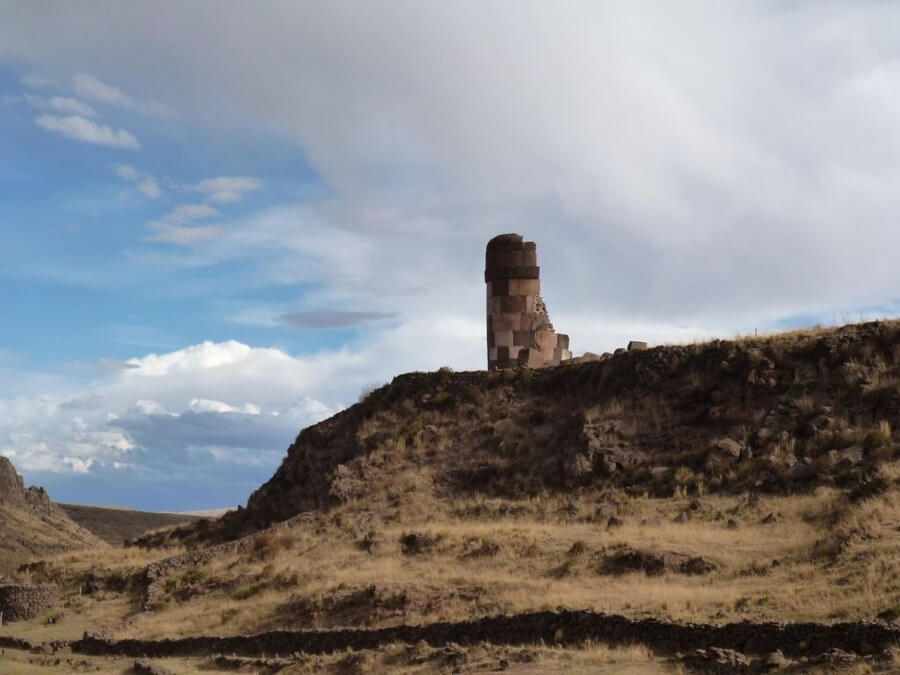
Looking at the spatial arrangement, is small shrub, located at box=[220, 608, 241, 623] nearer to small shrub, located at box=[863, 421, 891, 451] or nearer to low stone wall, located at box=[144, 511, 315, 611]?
low stone wall, located at box=[144, 511, 315, 611]

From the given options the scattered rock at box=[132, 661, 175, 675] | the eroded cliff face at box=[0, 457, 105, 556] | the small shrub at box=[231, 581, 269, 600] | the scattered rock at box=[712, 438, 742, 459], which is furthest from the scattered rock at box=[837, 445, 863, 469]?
the eroded cliff face at box=[0, 457, 105, 556]

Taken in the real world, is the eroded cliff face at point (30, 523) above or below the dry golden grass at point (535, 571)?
above

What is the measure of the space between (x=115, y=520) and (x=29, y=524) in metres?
26.5

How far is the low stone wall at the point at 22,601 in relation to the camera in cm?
3028

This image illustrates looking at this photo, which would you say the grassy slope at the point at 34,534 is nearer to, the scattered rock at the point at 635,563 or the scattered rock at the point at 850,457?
the scattered rock at the point at 635,563

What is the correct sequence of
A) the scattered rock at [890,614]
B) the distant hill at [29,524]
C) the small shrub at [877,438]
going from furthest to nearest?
the distant hill at [29,524]
the small shrub at [877,438]
the scattered rock at [890,614]

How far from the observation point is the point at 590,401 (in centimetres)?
3206

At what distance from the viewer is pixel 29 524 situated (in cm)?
6056

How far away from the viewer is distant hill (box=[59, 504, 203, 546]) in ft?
257

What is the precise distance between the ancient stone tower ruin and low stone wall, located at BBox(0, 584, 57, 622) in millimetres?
14873

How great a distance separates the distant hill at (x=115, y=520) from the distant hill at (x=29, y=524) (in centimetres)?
679

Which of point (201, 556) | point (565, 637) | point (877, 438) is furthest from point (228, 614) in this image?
point (877, 438)

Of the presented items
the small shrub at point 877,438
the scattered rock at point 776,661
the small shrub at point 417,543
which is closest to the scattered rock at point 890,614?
the scattered rock at point 776,661

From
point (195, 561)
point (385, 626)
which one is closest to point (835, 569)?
point (385, 626)
